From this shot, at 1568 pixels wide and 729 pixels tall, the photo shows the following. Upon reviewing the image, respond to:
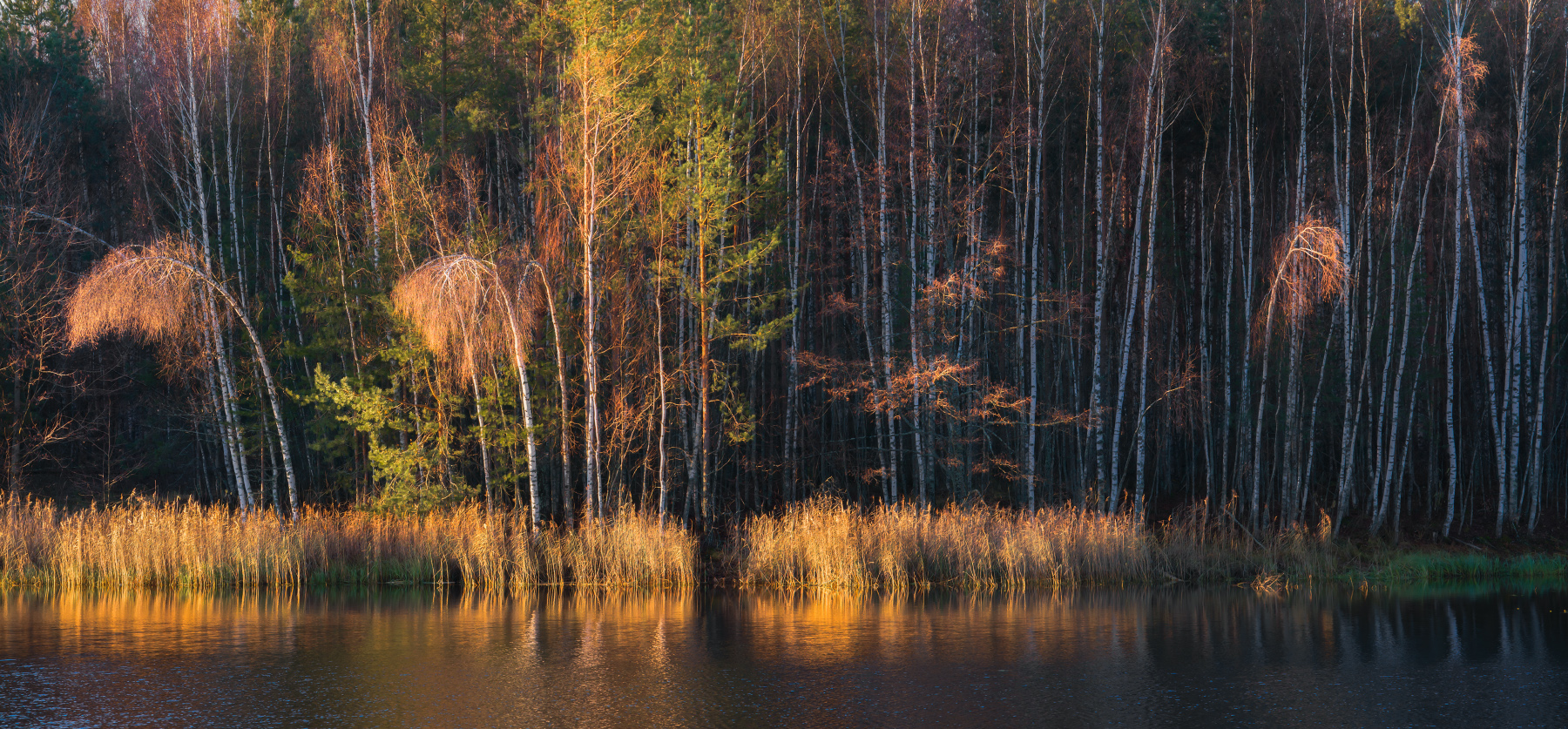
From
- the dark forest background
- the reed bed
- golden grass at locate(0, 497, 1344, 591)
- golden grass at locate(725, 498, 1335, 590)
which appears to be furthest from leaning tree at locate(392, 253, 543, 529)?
golden grass at locate(725, 498, 1335, 590)

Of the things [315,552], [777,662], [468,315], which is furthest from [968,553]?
[315,552]

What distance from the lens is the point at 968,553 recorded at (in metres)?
21.1

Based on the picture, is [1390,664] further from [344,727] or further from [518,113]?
[518,113]

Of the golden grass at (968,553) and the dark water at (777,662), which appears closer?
the dark water at (777,662)

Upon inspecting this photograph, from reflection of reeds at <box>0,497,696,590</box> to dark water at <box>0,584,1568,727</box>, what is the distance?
170cm

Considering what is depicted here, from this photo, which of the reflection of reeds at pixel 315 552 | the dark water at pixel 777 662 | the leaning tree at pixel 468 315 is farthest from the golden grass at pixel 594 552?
the dark water at pixel 777 662

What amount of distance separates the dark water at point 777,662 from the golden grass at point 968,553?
161 cm

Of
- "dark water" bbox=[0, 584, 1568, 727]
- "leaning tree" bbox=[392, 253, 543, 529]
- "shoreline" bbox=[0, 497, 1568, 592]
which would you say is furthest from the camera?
"shoreline" bbox=[0, 497, 1568, 592]

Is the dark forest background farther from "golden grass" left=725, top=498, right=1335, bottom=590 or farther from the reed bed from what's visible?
the reed bed

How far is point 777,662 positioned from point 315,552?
481 inches

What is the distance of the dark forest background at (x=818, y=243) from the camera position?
24297 millimetres

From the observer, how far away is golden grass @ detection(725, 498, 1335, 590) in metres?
20.7

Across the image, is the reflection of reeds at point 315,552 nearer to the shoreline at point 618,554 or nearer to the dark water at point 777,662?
the shoreline at point 618,554

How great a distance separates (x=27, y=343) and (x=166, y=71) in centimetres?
741
